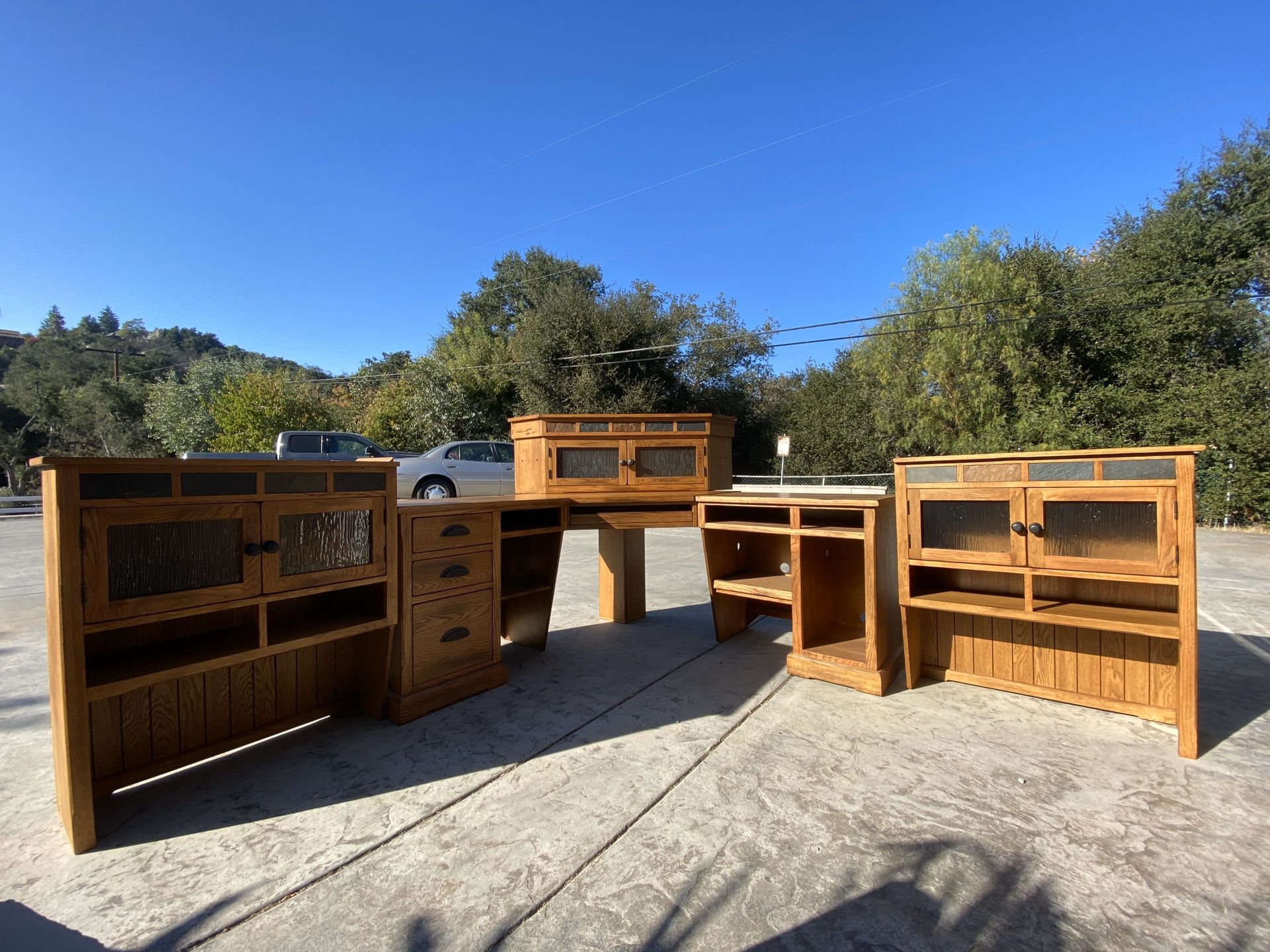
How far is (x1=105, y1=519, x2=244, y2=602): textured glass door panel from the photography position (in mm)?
2092

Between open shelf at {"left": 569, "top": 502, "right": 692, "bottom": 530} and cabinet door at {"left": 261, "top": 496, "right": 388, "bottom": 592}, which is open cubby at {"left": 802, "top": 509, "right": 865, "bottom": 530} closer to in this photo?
open shelf at {"left": 569, "top": 502, "right": 692, "bottom": 530}

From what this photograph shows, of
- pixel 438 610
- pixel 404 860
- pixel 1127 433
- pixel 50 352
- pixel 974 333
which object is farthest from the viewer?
pixel 50 352

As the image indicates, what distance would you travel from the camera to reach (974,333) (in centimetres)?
1647

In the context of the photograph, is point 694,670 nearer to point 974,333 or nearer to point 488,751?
point 488,751

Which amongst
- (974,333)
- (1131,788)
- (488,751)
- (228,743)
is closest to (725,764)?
(488,751)

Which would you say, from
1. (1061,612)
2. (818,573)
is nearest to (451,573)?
(818,573)

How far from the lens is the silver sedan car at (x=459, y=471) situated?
988 centimetres

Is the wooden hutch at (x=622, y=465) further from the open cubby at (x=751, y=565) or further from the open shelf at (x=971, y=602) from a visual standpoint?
the open shelf at (x=971, y=602)

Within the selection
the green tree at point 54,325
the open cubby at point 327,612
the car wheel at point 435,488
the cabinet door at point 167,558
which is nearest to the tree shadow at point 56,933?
the cabinet door at point 167,558

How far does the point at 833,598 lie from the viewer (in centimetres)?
420

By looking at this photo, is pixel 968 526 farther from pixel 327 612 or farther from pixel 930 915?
pixel 327 612

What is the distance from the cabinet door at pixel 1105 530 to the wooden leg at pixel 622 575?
296cm

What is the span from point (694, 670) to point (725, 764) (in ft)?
4.19

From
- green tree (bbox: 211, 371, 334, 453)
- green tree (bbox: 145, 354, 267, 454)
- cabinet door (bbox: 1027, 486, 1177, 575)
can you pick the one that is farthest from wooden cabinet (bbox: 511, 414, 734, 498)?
green tree (bbox: 145, 354, 267, 454)
